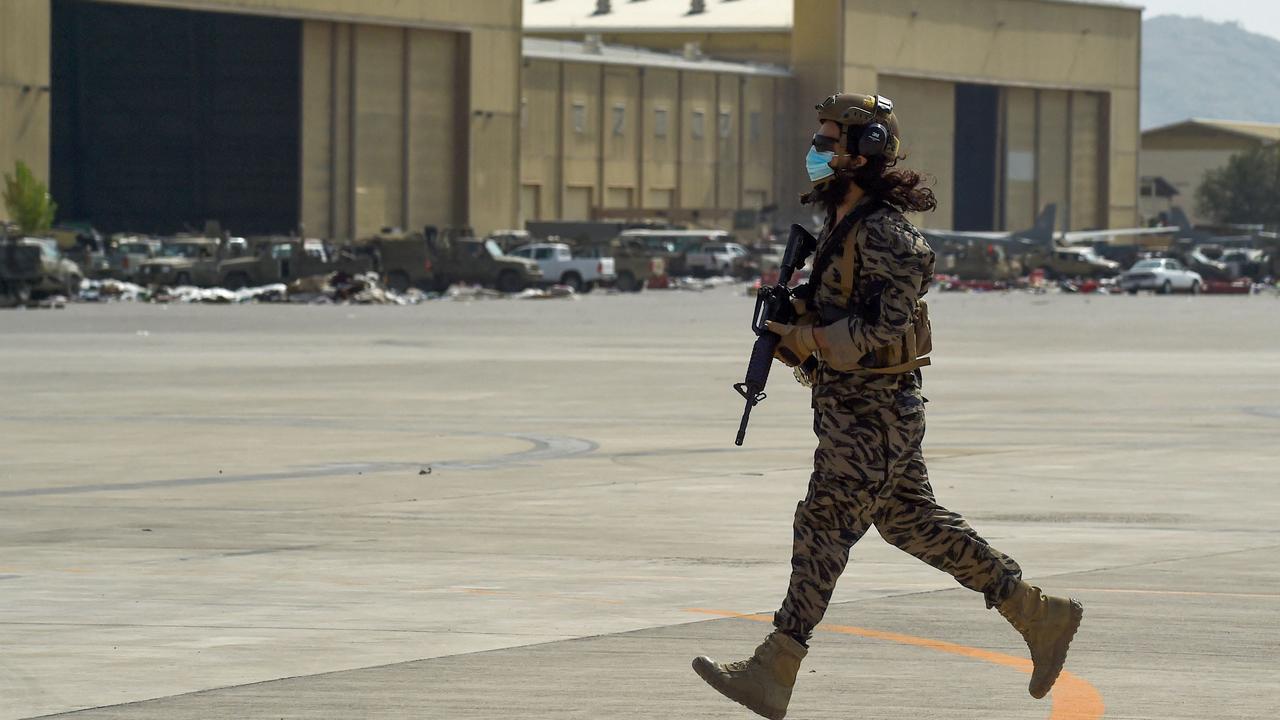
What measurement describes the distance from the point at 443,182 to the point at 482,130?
2725 mm

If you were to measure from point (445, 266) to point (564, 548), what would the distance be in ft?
194

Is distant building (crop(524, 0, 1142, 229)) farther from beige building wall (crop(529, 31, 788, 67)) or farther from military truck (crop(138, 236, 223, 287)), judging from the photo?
military truck (crop(138, 236, 223, 287))

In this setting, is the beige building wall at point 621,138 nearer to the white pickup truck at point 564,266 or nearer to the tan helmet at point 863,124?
the white pickup truck at point 564,266

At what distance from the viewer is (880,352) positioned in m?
7.18

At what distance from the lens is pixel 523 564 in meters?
10.9

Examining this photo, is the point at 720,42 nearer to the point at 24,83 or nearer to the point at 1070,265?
the point at 1070,265

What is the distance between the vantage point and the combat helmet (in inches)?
288

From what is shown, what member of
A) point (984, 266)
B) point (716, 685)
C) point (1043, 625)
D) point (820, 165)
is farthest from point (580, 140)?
point (716, 685)

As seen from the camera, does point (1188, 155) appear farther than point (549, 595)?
Yes

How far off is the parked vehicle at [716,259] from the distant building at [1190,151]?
8769cm

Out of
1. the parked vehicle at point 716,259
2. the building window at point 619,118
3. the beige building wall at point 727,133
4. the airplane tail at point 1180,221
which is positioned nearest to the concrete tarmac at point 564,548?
the parked vehicle at point 716,259

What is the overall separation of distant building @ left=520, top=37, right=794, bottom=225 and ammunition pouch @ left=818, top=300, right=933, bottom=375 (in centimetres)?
9421

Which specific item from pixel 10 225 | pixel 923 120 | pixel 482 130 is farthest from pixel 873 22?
pixel 10 225

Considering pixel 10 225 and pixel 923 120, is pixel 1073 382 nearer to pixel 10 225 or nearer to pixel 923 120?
pixel 10 225
